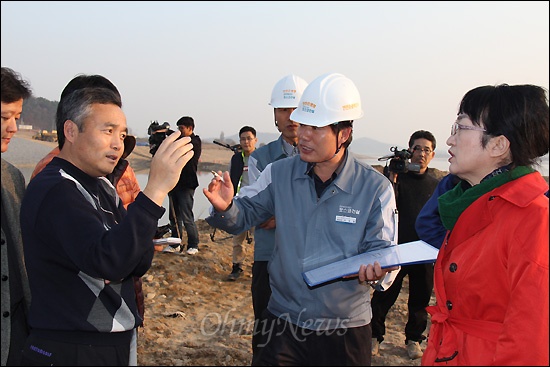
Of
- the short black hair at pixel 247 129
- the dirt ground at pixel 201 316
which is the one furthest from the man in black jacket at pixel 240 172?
the dirt ground at pixel 201 316

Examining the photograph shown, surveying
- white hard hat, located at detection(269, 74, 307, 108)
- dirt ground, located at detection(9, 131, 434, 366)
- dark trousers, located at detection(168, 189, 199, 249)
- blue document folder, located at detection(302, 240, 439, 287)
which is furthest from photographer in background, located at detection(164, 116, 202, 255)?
blue document folder, located at detection(302, 240, 439, 287)

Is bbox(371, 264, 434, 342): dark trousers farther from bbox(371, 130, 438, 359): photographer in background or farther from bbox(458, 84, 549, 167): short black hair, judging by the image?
bbox(458, 84, 549, 167): short black hair

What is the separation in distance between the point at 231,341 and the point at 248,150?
340 cm

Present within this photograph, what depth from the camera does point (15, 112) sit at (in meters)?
2.21

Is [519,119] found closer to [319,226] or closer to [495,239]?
[495,239]

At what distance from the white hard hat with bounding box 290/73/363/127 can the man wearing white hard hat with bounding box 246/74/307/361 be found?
3.16 ft

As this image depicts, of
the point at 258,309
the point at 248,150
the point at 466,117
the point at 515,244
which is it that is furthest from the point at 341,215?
the point at 248,150

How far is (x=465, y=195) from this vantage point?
6.97ft

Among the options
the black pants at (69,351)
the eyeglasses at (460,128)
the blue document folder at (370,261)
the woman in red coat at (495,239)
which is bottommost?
the black pants at (69,351)

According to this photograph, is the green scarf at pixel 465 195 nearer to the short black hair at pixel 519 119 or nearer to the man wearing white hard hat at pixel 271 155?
the short black hair at pixel 519 119

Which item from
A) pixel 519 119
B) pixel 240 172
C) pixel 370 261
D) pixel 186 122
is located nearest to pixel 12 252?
pixel 370 261

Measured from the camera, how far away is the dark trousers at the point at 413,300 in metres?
5.03

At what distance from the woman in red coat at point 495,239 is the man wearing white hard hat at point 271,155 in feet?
5.64

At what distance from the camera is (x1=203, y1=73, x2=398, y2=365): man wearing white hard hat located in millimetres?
2758
